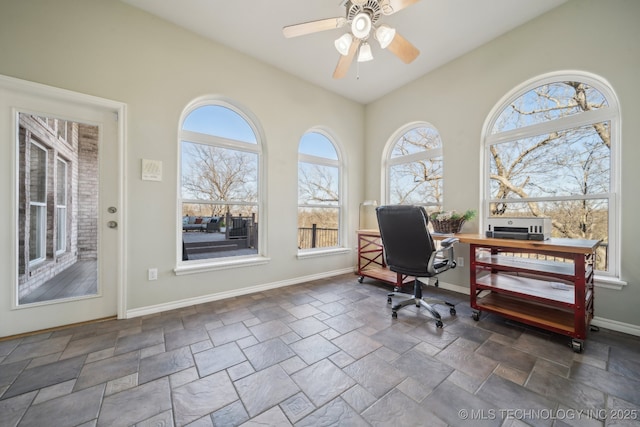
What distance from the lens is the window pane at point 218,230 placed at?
2.74 m

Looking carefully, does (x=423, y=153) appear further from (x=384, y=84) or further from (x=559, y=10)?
(x=559, y=10)

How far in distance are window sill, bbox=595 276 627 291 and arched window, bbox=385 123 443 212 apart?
1611 millimetres

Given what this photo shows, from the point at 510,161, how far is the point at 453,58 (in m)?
1.50

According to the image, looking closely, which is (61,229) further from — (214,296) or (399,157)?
(399,157)

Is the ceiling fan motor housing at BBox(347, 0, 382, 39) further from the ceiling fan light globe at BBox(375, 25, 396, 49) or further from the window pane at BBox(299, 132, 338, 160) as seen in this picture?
the window pane at BBox(299, 132, 338, 160)

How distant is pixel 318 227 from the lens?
151 inches

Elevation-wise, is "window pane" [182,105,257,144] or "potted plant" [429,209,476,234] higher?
"window pane" [182,105,257,144]

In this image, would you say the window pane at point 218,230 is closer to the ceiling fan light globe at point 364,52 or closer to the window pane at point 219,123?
the window pane at point 219,123

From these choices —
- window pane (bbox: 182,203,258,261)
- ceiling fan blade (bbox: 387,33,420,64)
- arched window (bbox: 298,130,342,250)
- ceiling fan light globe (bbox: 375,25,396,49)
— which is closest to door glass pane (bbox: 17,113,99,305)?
window pane (bbox: 182,203,258,261)

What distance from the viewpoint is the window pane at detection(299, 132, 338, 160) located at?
11.9 ft

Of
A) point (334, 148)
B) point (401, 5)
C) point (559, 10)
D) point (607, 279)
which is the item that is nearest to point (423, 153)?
point (334, 148)

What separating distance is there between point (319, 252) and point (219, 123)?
220cm

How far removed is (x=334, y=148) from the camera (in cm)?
401

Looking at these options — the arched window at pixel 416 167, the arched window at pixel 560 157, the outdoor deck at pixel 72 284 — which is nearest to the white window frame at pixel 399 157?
the arched window at pixel 416 167
